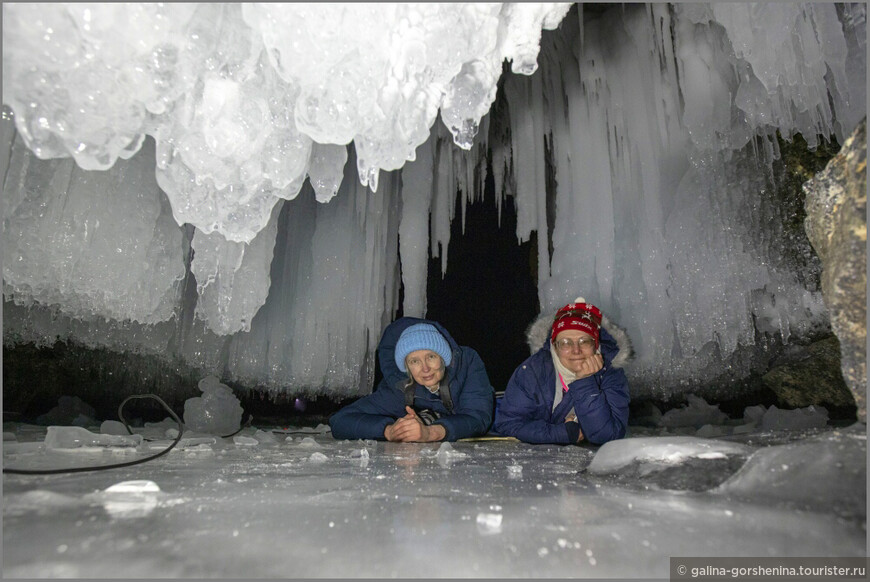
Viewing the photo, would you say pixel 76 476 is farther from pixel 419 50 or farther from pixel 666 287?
pixel 666 287

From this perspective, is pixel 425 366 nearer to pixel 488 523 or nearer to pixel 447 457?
pixel 447 457

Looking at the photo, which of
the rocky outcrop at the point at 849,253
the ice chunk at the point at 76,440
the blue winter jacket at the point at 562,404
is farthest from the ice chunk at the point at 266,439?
the rocky outcrop at the point at 849,253

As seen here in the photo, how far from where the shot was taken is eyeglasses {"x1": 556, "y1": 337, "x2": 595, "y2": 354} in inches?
102

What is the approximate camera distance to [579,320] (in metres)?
2.62

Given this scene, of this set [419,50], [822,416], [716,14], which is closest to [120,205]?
[419,50]

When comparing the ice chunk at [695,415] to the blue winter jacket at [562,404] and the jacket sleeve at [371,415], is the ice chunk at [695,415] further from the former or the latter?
the jacket sleeve at [371,415]

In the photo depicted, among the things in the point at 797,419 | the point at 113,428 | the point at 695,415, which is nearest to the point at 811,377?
the point at 797,419

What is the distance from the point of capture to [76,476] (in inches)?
53.2

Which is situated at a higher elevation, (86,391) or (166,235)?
(166,235)

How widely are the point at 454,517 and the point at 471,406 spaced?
2.08 metres

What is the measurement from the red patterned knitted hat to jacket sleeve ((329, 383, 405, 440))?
1.03 metres

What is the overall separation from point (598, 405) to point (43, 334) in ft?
16.2

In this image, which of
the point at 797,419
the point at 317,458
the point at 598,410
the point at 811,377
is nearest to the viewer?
the point at 317,458

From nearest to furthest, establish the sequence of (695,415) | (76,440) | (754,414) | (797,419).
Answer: (76,440)
(797,419)
(754,414)
(695,415)
